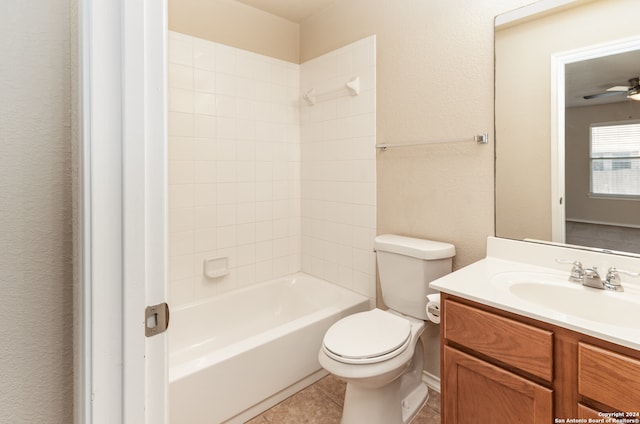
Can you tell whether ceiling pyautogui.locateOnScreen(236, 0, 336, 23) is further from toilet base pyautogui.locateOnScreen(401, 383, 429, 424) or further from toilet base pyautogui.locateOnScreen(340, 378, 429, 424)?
toilet base pyautogui.locateOnScreen(401, 383, 429, 424)

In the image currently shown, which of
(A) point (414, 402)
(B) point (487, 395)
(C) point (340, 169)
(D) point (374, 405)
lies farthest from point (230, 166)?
(B) point (487, 395)

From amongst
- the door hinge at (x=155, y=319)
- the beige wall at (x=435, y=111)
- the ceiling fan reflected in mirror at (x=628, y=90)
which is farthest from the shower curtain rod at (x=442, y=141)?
the door hinge at (x=155, y=319)

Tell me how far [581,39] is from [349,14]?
1.39 metres

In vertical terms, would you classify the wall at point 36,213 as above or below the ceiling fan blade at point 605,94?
below

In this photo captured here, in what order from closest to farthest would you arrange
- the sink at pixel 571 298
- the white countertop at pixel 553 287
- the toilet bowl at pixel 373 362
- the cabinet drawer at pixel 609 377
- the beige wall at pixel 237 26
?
the cabinet drawer at pixel 609 377 < the white countertop at pixel 553 287 < the sink at pixel 571 298 < the toilet bowl at pixel 373 362 < the beige wall at pixel 237 26

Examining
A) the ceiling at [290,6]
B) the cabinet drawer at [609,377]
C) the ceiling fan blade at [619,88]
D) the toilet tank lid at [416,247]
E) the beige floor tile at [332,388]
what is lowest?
the beige floor tile at [332,388]

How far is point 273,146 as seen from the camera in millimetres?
2580

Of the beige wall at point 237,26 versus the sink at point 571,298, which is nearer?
the sink at point 571,298

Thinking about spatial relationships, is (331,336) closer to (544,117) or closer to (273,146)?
(544,117)

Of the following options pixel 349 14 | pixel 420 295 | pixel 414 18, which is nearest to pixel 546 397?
pixel 420 295

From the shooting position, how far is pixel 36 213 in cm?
52

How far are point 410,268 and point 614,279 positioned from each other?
2.65ft

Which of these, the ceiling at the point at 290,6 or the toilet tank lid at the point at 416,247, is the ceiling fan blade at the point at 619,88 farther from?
the ceiling at the point at 290,6

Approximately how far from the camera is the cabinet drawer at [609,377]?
88 cm
